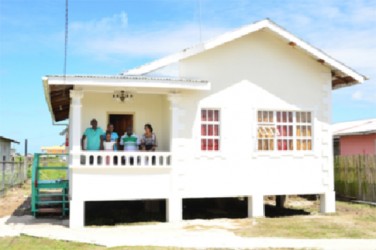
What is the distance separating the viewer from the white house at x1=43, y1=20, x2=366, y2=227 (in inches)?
533

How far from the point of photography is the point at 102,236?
11656 millimetres

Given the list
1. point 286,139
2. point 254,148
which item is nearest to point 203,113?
point 254,148

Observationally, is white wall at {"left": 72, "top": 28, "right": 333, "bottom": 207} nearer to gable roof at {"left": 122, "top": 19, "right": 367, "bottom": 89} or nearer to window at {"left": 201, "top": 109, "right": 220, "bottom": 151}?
window at {"left": 201, "top": 109, "right": 220, "bottom": 151}

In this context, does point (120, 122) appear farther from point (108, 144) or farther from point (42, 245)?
point (42, 245)

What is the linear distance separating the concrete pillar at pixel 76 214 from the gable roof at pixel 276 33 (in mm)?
4094

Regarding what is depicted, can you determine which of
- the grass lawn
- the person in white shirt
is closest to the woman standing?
the person in white shirt

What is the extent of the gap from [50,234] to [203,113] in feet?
18.8

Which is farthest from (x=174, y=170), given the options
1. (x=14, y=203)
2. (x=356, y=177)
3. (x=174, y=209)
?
(x=356, y=177)

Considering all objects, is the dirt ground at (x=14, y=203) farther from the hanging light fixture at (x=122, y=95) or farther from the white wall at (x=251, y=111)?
the white wall at (x=251, y=111)

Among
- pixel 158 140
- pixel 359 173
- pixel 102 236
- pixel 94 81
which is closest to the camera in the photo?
pixel 102 236

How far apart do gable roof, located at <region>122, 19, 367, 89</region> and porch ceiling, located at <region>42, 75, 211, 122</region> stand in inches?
25.7

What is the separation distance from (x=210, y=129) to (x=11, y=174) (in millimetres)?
13867

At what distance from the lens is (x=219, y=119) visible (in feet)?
48.2

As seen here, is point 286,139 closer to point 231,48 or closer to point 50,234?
point 231,48
